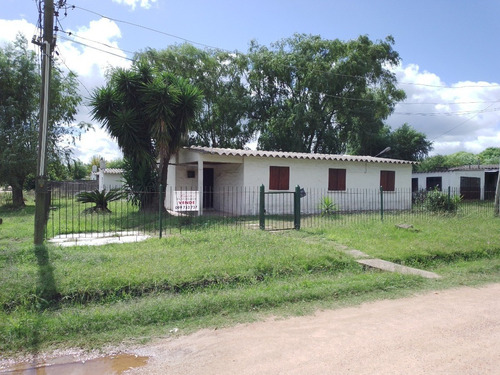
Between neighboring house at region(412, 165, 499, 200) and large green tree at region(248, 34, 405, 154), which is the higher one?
large green tree at region(248, 34, 405, 154)

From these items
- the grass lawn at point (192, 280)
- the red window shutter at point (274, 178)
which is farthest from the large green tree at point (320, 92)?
the grass lawn at point (192, 280)

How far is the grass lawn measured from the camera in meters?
→ 4.41

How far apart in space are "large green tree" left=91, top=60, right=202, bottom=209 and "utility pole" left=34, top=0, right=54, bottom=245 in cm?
655

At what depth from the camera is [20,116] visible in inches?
766

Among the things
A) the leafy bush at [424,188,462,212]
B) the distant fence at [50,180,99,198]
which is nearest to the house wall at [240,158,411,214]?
the leafy bush at [424,188,462,212]

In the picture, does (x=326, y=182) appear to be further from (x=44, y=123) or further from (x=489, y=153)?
(x=489, y=153)

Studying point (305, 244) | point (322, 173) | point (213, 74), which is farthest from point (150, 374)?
point (213, 74)

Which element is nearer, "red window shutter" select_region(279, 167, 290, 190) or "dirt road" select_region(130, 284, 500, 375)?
"dirt road" select_region(130, 284, 500, 375)

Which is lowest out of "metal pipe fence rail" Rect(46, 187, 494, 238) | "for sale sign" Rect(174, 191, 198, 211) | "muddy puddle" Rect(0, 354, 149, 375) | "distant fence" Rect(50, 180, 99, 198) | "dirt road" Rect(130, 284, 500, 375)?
"muddy puddle" Rect(0, 354, 149, 375)

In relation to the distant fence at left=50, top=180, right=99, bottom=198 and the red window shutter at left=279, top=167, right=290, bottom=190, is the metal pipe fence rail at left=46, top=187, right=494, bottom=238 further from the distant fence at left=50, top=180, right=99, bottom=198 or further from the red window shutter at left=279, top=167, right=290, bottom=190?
the red window shutter at left=279, top=167, right=290, bottom=190

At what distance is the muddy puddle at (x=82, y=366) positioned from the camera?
134 inches

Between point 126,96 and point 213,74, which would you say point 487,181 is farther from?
point 126,96

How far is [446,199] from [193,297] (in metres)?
12.9

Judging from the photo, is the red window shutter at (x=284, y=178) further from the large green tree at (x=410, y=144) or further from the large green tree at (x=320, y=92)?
the large green tree at (x=410, y=144)
